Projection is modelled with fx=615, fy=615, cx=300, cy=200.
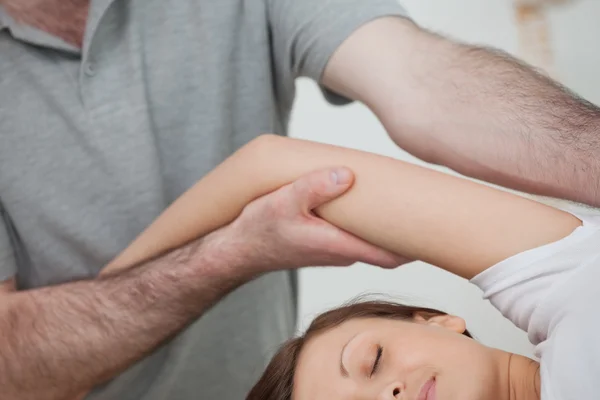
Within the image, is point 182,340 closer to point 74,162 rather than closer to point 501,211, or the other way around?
point 74,162

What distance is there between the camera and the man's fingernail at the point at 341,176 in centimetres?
61

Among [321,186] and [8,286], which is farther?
[8,286]

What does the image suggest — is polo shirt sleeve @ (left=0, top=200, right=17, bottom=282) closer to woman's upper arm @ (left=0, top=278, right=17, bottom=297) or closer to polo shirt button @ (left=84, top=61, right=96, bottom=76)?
woman's upper arm @ (left=0, top=278, right=17, bottom=297)

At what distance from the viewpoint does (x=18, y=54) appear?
79 cm

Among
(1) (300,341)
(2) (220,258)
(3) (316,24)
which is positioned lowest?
(1) (300,341)

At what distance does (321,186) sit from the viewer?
1.98 ft

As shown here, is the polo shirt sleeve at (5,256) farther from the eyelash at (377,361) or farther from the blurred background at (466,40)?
the blurred background at (466,40)

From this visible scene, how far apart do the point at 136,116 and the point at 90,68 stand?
84 millimetres

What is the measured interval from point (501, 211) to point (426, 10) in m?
1.04

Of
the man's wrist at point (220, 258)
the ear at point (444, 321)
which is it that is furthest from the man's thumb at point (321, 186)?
the ear at point (444, 321)

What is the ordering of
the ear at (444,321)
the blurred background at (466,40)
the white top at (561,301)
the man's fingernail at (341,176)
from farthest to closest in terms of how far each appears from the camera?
1. the blurred background at (466,40)
2. the ear at (444,321)
3. the man's fingernail at (341,176)
4. the white top at (561,301)

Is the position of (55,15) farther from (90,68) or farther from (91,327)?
(91,327)

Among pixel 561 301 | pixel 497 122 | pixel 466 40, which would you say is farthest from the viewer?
pixel 466 40

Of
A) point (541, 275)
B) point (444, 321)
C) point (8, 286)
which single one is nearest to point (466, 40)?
point (444, 321)
